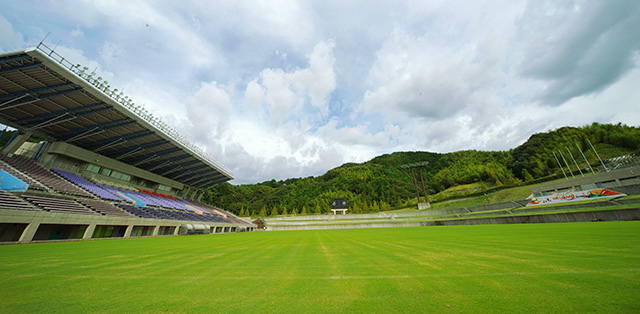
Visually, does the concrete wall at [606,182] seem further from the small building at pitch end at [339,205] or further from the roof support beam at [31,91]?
the roof support beam at [31,91]

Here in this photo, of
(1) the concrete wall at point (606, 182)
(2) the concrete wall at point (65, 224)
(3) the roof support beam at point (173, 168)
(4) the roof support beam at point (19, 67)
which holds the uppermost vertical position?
(4) the roof support beam at point (19, 67)

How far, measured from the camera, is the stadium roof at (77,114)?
18172 millimetres

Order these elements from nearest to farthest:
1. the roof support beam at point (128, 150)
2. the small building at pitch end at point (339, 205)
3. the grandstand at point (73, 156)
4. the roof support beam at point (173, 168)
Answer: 1. the grandstand at point (73, 156)
2. the roof support beam at point (128, 150)
3. the roof support beam at point (173, 168)
4. the small building at pitch end at point (339, 205)

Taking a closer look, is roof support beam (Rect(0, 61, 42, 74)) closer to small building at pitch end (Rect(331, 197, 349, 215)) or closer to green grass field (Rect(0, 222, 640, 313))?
green grass field (Rect(0, 222, 640, 313))

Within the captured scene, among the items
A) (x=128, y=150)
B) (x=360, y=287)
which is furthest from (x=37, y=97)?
(x=360, y=287)

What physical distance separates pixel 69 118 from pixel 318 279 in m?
34.1

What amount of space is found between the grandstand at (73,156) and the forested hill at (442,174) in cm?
4567

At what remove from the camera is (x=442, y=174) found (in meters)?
92.7

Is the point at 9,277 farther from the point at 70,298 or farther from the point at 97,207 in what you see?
the point at 97,207

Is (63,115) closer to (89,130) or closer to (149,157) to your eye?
(89,130)

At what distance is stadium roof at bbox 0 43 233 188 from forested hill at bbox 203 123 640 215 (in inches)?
1789

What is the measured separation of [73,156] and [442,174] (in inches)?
4178

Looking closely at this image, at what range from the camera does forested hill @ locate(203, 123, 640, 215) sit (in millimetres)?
53188

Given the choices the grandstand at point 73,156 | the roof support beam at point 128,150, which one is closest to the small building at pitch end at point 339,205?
the grandstand at point 73,156
